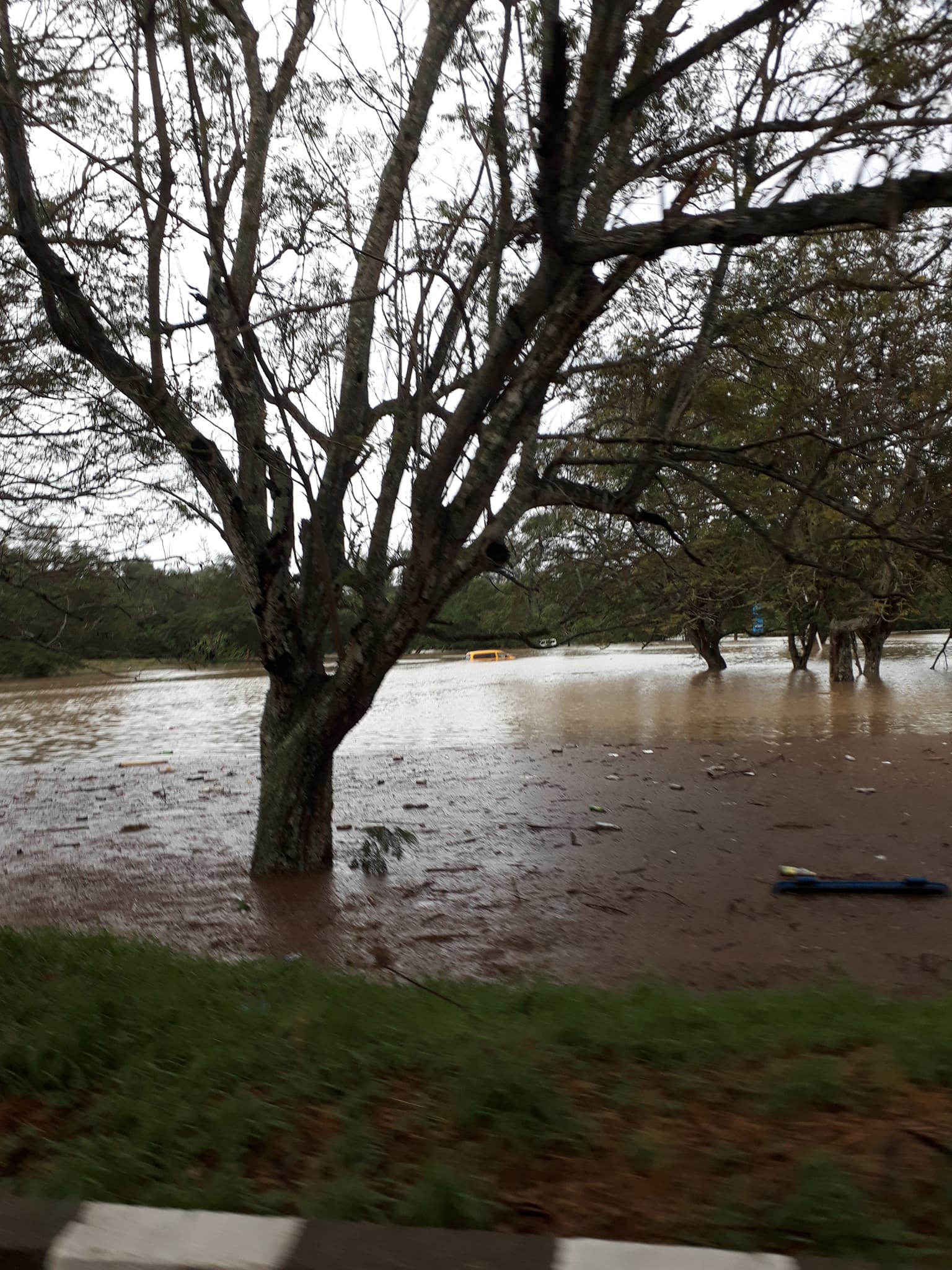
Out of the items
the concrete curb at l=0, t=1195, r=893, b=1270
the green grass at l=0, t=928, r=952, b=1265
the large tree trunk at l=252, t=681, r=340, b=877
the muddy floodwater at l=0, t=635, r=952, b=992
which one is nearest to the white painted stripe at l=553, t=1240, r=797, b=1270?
the concrete curb at l=0, t=1195, r=893, b=1270

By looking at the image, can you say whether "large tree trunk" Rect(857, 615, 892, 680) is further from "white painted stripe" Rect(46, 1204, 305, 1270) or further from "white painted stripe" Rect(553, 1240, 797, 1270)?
"white painted stripe" Rect(46, 1204, 305, 1270)

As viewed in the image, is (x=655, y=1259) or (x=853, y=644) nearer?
(x=655, y=1259)

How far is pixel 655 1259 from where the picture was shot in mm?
2137

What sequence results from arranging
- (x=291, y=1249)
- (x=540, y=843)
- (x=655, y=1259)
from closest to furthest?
1. (x=655, y=1259)
2. (x=291, y=1249)
3. (x=540, y=843)

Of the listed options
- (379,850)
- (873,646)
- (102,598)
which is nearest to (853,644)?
(873,646)

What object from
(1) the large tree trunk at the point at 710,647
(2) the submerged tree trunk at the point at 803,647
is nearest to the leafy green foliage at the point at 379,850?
(2) the submerged tree trunk at the point at 803,647

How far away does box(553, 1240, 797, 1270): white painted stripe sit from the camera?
2104 mm

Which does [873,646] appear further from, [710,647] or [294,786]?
[294,786]

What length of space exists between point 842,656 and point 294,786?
2303cm

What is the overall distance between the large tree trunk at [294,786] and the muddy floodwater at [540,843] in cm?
26

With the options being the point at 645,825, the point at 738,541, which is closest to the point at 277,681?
the point at 645,825

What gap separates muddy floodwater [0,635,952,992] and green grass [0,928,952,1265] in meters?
2.23

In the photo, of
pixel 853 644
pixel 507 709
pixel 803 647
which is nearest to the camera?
pixel 507 709

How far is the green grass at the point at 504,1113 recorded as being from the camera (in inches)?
95.8
